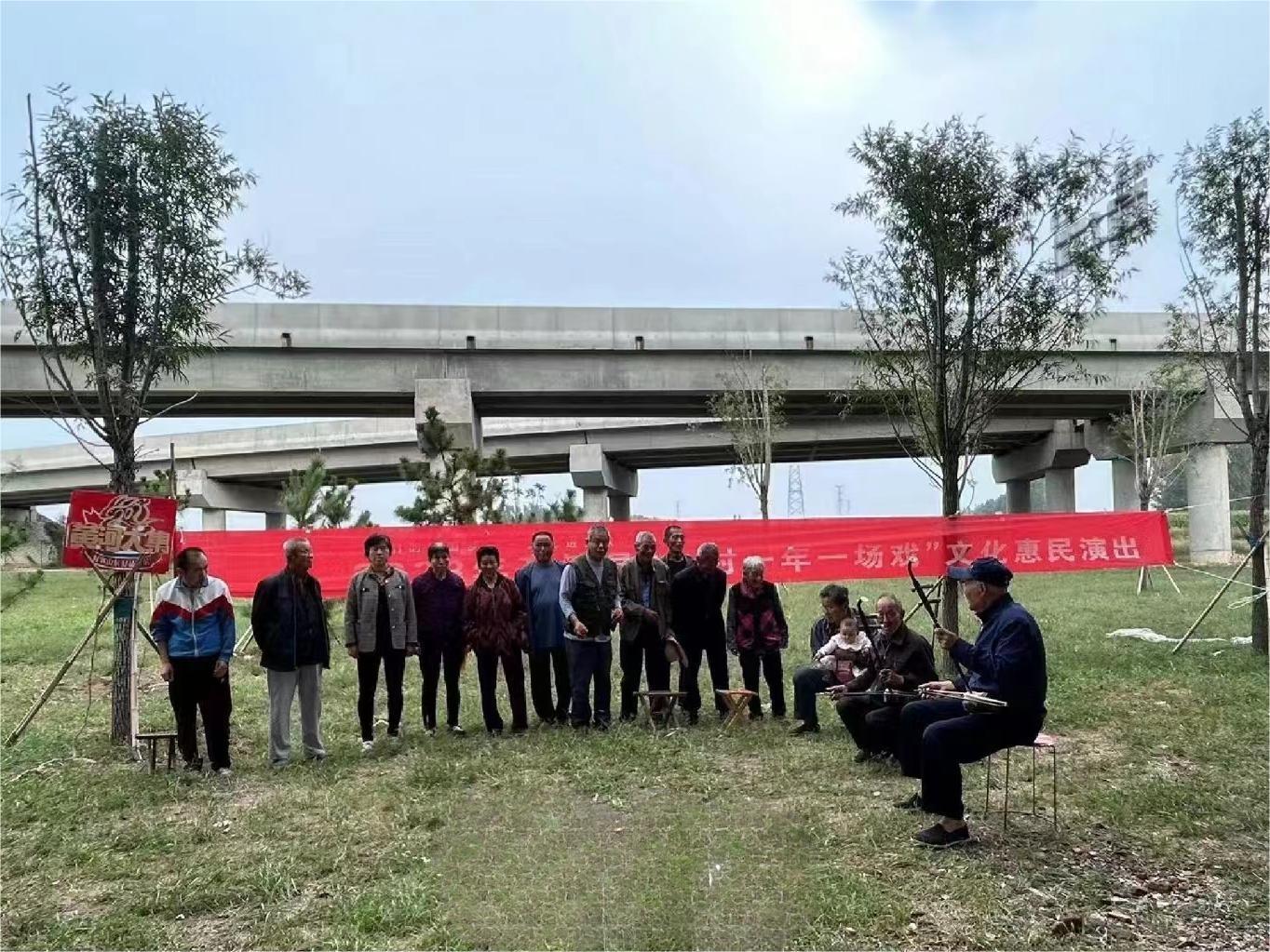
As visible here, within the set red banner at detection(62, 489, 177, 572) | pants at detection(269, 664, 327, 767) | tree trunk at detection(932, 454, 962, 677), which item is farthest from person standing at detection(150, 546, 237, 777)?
tree trunk at detection(932, 454, 962, 677)

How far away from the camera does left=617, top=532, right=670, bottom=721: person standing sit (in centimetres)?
757

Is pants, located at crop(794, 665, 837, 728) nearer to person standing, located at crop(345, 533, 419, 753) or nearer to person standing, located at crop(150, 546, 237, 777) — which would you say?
person standing, located at crop(345, 533, 419, 753)

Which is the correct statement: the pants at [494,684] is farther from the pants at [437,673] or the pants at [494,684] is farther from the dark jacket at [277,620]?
the dark jacket at [277,620]

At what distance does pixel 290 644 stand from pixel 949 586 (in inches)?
240

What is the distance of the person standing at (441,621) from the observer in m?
7.32

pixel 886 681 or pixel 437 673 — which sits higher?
pixel 886 681

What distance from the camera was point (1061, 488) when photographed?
34.0 m

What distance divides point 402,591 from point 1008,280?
653 centimetres

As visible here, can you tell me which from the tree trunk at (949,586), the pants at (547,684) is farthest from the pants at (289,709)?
the tree trunk at (949,586)

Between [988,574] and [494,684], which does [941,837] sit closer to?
[988,574]

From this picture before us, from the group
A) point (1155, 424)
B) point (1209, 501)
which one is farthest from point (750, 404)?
point (1209, 501)

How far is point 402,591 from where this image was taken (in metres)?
7.12

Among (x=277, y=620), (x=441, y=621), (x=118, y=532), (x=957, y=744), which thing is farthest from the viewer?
(x=441, y=621)

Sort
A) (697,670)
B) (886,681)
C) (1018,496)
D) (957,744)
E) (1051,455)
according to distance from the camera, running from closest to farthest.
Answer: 1. (957,744)
2. (886,681)
3. (697,670)
4. (1051,455)
5. (1018,496)
